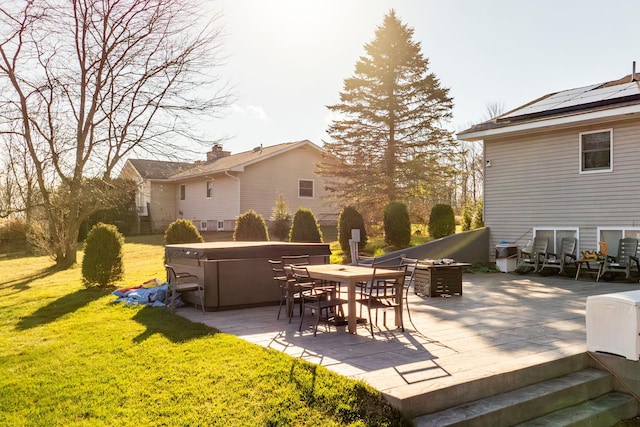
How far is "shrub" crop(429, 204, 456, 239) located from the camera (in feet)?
53.0

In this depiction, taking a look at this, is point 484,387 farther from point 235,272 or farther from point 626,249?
point 626,249

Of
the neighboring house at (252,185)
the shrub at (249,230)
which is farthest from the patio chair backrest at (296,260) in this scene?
the neighboring house at (252,185)

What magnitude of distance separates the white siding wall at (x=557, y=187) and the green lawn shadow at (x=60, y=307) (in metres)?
9.96

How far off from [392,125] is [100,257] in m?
14.4

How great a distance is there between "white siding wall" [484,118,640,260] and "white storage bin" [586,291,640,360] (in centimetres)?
706

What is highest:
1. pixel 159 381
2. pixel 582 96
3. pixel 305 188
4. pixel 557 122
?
pixel 582 96

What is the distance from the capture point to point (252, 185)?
2397cm

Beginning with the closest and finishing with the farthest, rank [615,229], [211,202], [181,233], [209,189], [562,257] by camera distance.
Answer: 1. [615,229]
2. [562,257]
3. [181,233]
4. [211,202]
5. [209,189]

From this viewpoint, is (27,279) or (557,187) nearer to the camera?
(557,187)

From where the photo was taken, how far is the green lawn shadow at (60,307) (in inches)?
291

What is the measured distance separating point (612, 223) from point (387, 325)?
7.50 metres

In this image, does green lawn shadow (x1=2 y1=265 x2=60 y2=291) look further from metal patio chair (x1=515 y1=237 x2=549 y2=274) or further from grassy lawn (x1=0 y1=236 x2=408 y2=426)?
metal patio chair (x1=515 y1=237 x2=549 y2=274)

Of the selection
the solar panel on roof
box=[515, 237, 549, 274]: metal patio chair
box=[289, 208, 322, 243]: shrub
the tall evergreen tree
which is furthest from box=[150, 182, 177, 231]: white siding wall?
box=[515, 237, 549, 274]: metal patio chair

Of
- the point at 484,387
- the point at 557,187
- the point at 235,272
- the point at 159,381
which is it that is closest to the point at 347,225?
the point at 557,187
